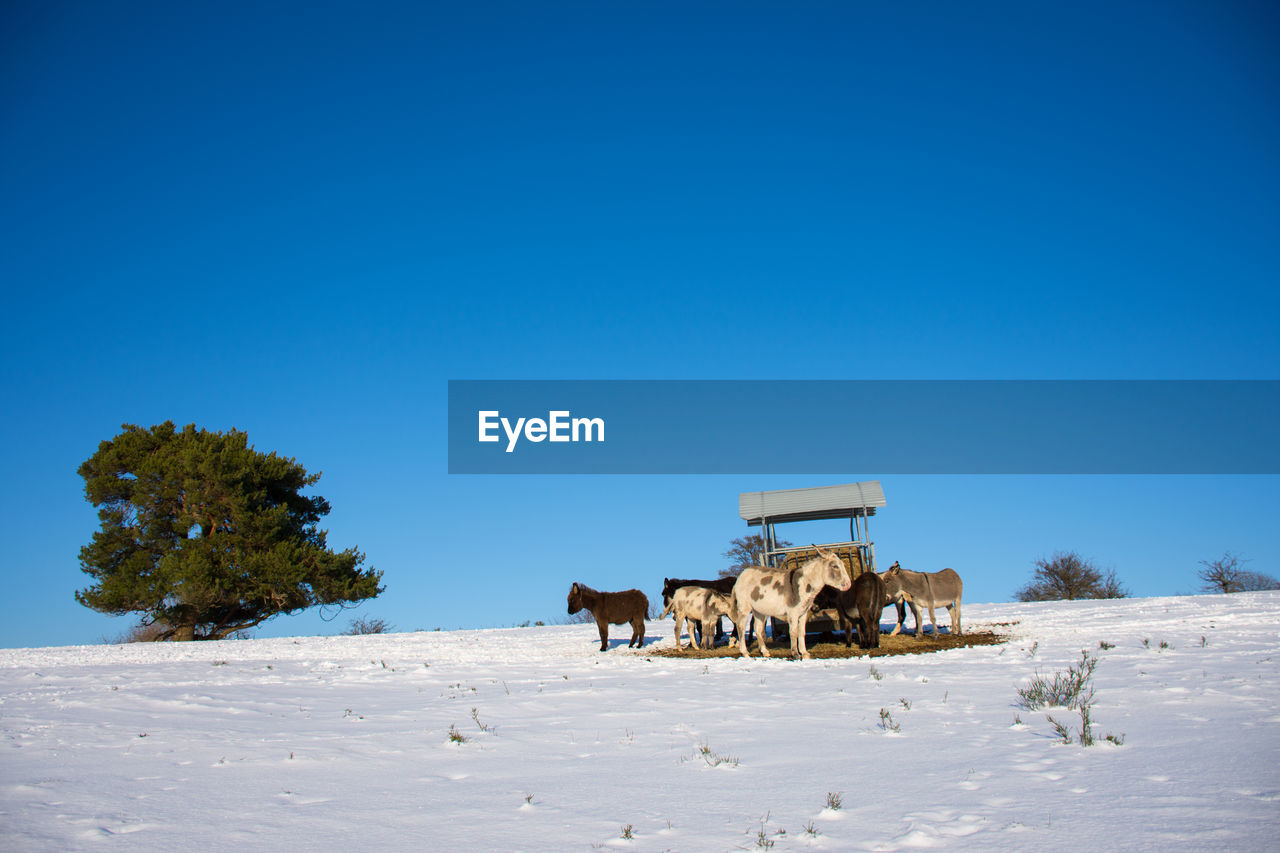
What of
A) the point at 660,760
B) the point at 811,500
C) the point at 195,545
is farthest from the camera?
the point at 195,545

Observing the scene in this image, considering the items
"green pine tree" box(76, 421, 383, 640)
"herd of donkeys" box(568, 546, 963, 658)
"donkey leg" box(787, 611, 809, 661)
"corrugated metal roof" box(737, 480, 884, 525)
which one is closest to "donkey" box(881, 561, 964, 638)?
"herd of donkeys" box(568, 546, 963, 658)

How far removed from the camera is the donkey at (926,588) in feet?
52.9

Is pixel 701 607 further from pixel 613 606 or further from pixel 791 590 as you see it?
pixel 791 590

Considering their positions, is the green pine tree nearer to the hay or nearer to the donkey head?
the hay

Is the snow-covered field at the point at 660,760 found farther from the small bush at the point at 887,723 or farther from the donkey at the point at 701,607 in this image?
the donkey at the point at 701,607

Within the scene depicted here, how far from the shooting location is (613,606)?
17.5 meters

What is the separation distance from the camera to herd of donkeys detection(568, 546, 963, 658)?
13.8 meters

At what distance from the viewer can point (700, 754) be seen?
6.32m

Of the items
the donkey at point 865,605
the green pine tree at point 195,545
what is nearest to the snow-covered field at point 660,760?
the donkey at point 865,605

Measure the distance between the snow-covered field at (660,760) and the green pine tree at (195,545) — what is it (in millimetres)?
16826

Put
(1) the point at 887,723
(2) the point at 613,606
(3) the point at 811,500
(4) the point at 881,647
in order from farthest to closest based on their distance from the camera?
(3) the point at 811,500 < (2) the point at 613,606 < (4) the point at 881,647 < (1) the point at 887,723

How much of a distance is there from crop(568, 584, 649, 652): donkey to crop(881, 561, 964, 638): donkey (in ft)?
17.5

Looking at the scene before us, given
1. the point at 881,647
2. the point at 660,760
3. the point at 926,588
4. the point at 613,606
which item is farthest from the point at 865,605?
the point at 660,760

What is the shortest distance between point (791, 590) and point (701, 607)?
283cm
